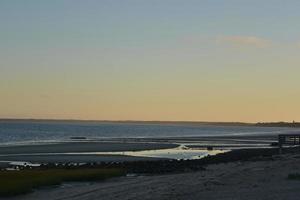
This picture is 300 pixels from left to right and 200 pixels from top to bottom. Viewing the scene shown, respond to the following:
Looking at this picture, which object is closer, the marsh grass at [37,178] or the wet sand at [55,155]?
the marsh grass at [37,178]

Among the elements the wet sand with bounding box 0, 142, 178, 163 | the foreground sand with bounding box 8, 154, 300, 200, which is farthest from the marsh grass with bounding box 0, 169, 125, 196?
the wet sand with bounding box 0, 142, 178, 163

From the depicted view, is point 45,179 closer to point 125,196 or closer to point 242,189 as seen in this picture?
point 125,196

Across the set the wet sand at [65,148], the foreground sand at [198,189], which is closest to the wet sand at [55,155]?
the wet sand at [65,148]

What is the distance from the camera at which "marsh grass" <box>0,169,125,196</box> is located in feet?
93.4

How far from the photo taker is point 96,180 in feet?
113

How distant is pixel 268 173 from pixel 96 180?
31.6 ft

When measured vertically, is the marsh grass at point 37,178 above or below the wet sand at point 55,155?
below

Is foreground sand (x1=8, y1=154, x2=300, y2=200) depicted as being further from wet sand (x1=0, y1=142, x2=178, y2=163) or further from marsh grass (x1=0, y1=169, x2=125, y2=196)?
wet sand (x1=0, y1=142, x2=178, y2=163)

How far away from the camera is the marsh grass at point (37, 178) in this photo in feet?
93.4

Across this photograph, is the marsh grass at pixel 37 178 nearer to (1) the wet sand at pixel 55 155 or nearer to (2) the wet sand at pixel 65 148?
(1) the wet sand at pixel 55 155

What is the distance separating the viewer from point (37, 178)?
3244 centimetres

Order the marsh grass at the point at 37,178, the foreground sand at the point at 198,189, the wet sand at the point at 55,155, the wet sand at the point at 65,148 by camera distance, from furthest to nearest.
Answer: the wet sand at the point at 65,148 → the wet sand at the point at 55,155 → the marsh grass at the point at 37,178 → the foreground sand at the point at 198,189

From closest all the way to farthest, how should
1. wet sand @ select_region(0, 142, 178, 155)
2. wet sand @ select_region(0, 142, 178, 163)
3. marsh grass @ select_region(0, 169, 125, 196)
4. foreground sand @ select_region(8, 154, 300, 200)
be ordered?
foreground sand @ select_region(8, 154, 300, 200)
marsh grass @ select_region(0, 169, 125, 196)
wet sand @ select_region(0, 142, 178, 163)
wet sand @ select_region(0, 142, 178, 155)

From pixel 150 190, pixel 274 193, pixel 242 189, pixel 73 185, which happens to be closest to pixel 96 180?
pixel 73 185
